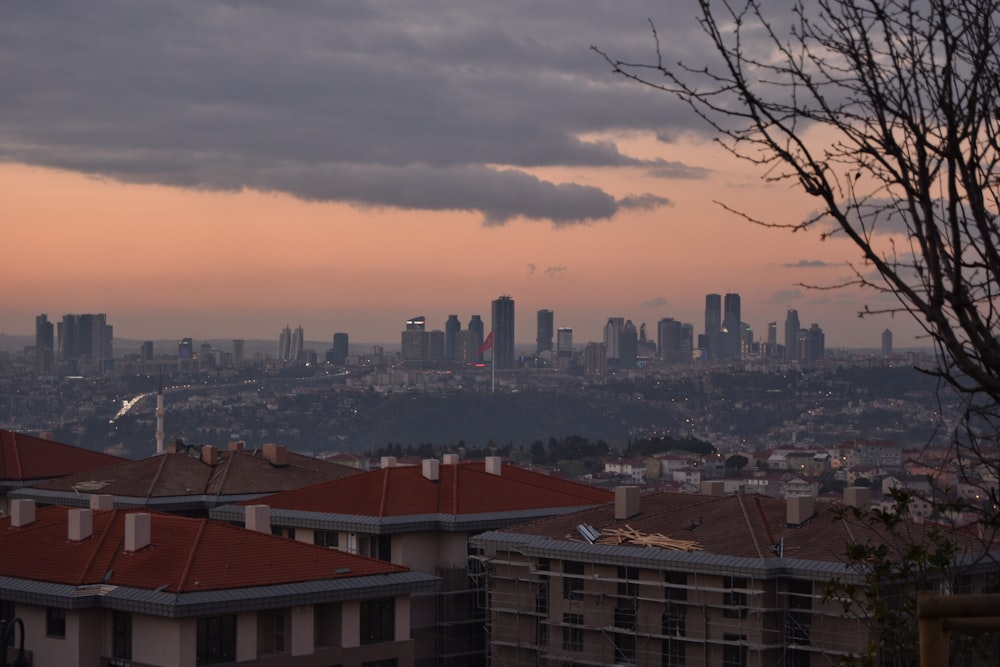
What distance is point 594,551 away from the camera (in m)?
32.6

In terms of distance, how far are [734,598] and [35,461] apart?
25.8 metres

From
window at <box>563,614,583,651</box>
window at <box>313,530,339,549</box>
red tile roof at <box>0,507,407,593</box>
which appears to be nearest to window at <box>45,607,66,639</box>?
red tile roof at <box>0,507,407,593</box>

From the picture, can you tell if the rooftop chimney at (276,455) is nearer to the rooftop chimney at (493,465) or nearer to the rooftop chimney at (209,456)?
the rooftop chimney at (209,456)

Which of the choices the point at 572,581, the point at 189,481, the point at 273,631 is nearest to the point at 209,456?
the point at 189,481

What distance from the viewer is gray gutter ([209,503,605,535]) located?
119 ft

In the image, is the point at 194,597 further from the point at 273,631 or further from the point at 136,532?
the point at 136,532

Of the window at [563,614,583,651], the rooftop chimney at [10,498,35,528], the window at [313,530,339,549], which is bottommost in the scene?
the window at [563,614,583,651]

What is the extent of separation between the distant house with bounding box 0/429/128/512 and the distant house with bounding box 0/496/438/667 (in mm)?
17217

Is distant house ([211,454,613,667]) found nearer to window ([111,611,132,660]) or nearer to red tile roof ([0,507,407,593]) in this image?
red tile roof ([0,507,407,593])

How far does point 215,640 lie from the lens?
25.9 metres

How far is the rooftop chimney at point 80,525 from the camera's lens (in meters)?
29.3

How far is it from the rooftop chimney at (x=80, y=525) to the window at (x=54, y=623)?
90.9 inches

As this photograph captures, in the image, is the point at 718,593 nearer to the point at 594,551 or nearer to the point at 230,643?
the point at 594,551

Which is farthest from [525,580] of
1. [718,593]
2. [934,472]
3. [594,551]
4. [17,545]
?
[934,472]
